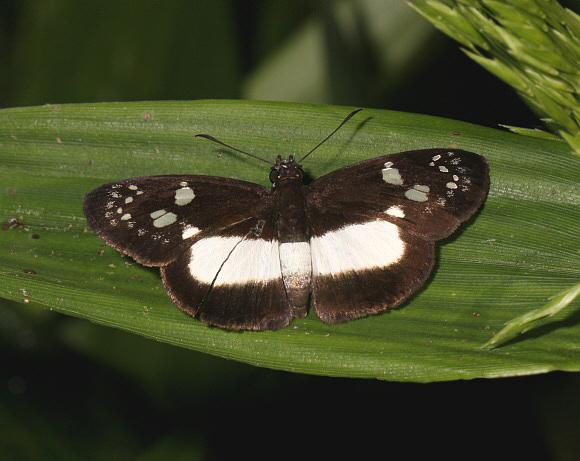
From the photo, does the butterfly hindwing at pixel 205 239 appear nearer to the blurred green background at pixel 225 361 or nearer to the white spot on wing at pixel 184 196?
the white spot on wing at pixel 184 196

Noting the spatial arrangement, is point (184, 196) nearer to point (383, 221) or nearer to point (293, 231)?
point (293, 231)

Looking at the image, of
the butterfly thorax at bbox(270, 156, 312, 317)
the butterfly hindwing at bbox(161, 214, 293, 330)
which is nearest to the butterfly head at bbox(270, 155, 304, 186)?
the butterfly thorax at bbox(270, 156, 312, 317)

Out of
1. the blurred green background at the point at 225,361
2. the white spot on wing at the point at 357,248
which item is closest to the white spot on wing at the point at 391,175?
the white spot on wing at the point at 357,248

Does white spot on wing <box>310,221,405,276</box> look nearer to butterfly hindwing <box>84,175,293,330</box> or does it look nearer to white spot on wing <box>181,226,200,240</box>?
butterfly hindwing <box>84,175,293,330</box>

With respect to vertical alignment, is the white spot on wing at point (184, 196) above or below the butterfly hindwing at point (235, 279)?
above

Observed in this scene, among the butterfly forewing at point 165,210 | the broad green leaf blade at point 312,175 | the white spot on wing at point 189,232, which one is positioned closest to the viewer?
the broad green leaf blade at point 312,175

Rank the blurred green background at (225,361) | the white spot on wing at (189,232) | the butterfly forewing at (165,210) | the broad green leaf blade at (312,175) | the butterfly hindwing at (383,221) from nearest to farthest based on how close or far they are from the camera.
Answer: the broad green leaf blade at (312,175) → the butterfly hindwing at (383,221) → the butterfly forewing at (165,210) → the white spot on wing at (189,232) → the blurred green background at (225,361)
